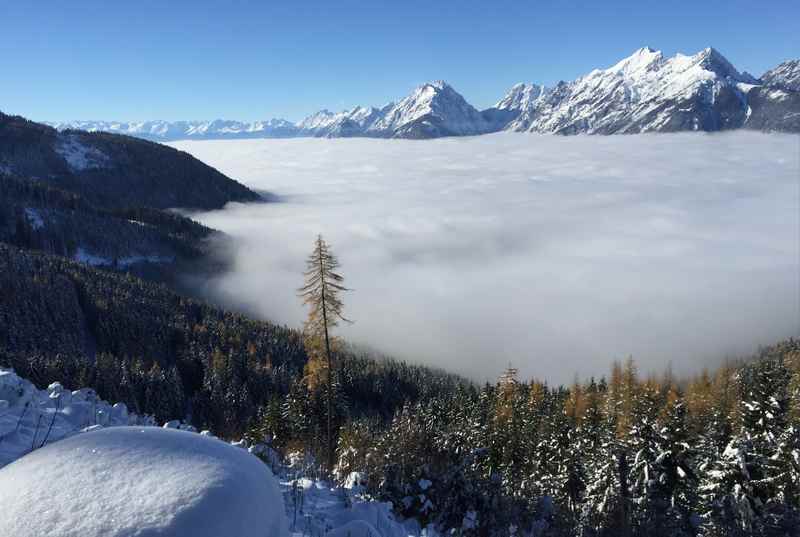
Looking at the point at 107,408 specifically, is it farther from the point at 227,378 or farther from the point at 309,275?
the point at 227,378

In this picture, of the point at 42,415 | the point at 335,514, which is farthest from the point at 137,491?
the point at 42,415

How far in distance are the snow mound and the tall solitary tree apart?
17209mm

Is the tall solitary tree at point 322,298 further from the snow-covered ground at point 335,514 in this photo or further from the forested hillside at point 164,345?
the forested hillside at point 164,345

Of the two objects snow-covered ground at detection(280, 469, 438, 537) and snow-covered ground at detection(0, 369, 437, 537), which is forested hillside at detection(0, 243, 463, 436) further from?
snow-covered ground at detection(0, 369, 437, 537)

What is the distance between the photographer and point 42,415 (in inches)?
400

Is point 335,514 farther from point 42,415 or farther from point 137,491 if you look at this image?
point 42,415

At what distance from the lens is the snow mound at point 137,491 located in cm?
437

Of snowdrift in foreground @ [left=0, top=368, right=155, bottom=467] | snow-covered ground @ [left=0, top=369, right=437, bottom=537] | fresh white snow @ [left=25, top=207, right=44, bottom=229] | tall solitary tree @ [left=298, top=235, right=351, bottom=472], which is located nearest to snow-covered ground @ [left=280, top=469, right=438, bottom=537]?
snow-covered ground @ [left=0, top=369, right=437, bottom=537]

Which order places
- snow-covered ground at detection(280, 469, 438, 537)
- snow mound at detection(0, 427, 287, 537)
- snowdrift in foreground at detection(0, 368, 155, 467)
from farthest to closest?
snowdrift in foreground at detection(0, 368, 155, 467), snow-covered ground at detection(280, 469, 438, 537), snow mound at detection(0, 427, 287, 537)

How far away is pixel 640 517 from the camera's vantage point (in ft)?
74.1

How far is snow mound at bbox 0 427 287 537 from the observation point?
437cm

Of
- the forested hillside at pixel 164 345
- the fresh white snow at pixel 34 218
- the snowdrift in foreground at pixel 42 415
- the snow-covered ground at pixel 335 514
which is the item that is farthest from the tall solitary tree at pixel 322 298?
the fresh white snow at pixel 34 218

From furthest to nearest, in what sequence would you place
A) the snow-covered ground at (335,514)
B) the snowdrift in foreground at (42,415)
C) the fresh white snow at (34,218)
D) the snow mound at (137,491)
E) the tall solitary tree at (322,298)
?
1. the fresh white snow at (34,218)
2. the tall solitary tree at (322,298)
3. the snowdrift in foreground at (42,415)
4. the snow-covered ground at (335,514)
5. the snow mound at (137,491)

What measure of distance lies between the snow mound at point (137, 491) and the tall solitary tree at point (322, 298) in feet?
56.5
